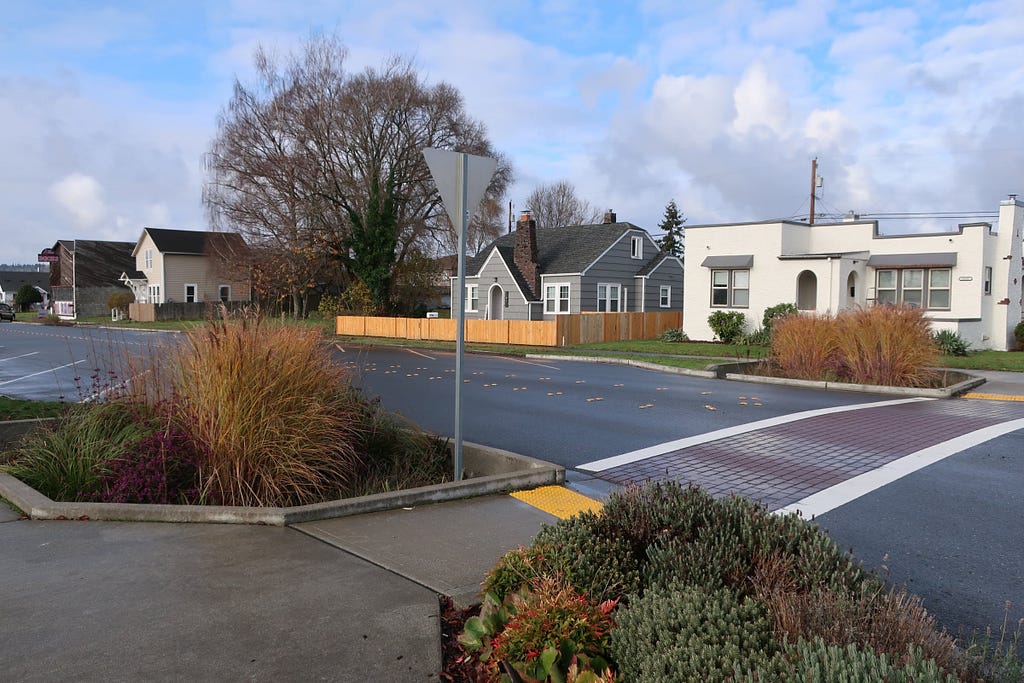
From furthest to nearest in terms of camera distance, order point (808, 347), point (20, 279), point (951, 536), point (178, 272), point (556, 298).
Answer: point (20, 279)
point (178, 272)
point (556, 298)
point (808, 347)
point (951, 536)

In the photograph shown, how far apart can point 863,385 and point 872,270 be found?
14873mm

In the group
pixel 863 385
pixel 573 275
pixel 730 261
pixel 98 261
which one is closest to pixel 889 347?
pixel 863 385

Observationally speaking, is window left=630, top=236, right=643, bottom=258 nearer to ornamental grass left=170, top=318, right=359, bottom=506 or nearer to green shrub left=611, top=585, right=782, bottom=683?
ornamental grass left=170, top=318, right=359, bottom=506

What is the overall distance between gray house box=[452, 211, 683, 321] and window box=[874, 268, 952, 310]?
42.5 feet

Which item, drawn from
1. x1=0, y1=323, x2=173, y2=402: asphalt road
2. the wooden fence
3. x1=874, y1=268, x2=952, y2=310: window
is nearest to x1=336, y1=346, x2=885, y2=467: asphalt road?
x1=0, y1=323, x2=173, y2=402: asphalt road

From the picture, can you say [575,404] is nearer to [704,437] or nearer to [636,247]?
[704,437]

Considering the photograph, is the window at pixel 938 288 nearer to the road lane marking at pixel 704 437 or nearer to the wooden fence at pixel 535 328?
the wooden fence at pixel 535 328

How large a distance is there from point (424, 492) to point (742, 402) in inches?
340

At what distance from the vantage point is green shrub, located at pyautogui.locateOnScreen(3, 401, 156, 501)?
6477mm

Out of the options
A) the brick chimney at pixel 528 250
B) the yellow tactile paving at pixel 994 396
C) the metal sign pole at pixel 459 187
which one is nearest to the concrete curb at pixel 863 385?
the yellow tactile paving at pixel 994 396

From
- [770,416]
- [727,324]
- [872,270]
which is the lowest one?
[770,416]

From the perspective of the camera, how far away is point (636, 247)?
132 feet

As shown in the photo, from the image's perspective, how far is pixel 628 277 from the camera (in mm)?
39656

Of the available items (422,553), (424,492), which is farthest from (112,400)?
(422,553)
